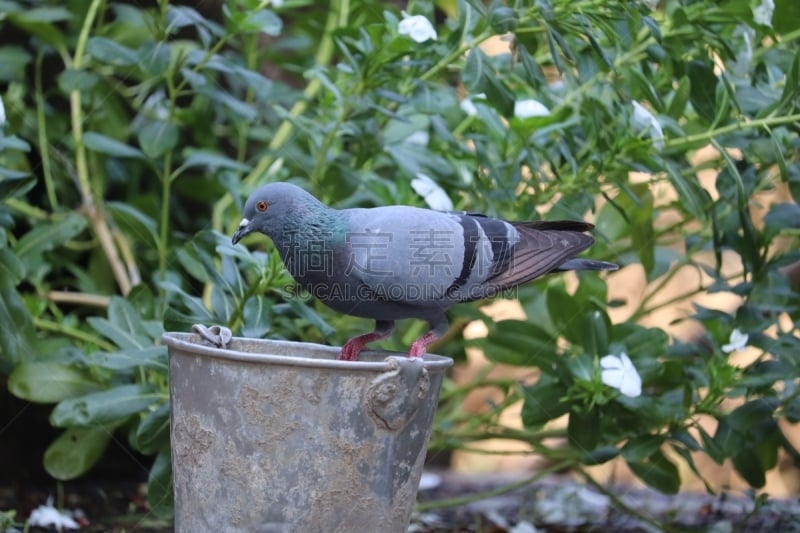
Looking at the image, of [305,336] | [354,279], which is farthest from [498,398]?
[354,279]

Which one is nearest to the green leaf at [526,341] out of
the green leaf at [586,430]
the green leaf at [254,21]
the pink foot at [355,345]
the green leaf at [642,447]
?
the green leaf at [586,430]

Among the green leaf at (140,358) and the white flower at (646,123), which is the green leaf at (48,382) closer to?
the green leaf at (140,358)

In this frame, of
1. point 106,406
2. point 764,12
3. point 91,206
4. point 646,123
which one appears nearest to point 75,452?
point 106,406

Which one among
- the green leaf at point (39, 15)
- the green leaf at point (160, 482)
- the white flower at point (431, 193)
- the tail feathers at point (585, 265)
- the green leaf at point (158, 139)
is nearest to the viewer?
the tail feathers at point (585, 265)

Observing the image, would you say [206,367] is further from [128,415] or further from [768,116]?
[768,116]

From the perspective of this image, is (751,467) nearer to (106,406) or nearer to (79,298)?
(106,406)

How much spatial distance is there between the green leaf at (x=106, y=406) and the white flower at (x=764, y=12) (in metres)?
1.74

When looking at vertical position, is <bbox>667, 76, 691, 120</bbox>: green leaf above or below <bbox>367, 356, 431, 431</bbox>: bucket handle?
above

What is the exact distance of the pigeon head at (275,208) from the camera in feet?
6.46

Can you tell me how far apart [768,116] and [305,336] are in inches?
52.4

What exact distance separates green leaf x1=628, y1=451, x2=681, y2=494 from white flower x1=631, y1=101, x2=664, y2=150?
87 centimetres

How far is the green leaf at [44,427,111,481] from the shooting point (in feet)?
8.02

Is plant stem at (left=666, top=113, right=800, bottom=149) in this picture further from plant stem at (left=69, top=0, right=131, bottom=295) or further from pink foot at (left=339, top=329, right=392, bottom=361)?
plant stem at (left=69, top=0, right=131, bottom=295)

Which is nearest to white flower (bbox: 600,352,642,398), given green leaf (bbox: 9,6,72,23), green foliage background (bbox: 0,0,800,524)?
green foliage background (bbox: 0,0,800,524)
